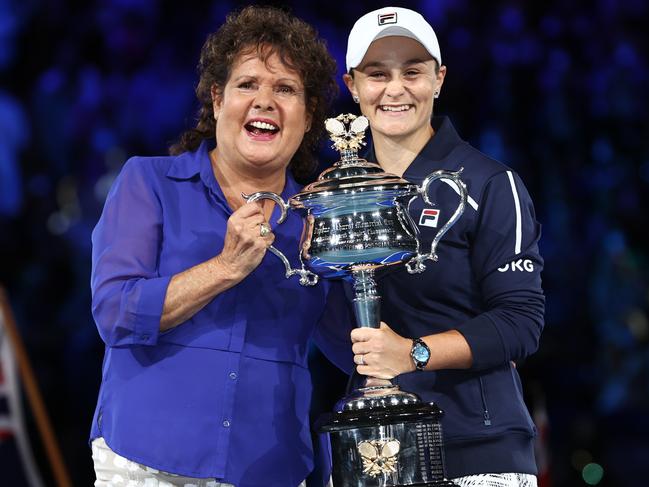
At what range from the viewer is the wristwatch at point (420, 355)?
175cm

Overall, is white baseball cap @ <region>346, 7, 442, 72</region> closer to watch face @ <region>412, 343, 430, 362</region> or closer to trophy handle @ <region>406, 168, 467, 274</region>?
trophy handle @ <region>406, 168, 467, 274</region>

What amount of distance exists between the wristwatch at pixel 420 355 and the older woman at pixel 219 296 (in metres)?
0.32

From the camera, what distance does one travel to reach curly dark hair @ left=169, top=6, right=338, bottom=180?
2090mm

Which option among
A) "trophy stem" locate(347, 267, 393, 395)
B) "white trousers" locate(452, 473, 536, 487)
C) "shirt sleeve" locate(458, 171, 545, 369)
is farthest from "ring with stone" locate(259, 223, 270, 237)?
"white trousers" locate(452, 473, 536, 487)

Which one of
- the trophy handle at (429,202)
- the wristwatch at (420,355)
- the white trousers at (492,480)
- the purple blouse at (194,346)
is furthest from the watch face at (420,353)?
the purple blouse at (194,346)

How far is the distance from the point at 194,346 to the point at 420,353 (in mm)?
450

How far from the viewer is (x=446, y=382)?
6.15 feet

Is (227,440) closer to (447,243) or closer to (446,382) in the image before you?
(446,382)

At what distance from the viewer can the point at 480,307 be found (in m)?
1.91

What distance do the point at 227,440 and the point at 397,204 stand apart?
539mm

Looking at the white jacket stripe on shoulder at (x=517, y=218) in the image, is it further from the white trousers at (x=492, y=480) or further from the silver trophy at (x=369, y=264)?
the white trousers at (x=492, y=480)

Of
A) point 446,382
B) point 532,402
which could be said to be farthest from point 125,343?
point 532,402

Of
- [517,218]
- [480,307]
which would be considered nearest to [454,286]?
[480,307]

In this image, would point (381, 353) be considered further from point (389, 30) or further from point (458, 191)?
point (389, 30)
